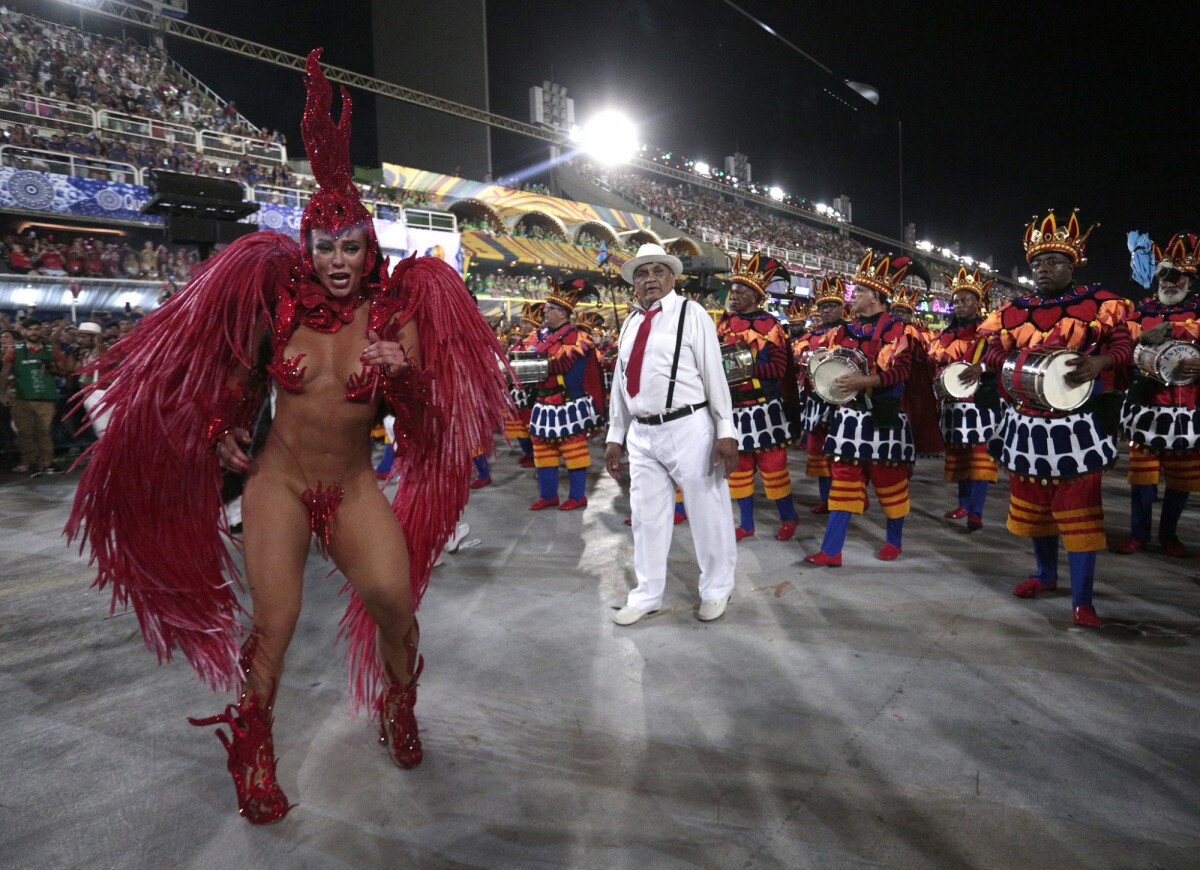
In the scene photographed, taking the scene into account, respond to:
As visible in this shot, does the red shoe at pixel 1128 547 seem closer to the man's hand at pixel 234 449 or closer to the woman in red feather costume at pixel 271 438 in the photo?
the woman in red feather costume at pixel 271 438

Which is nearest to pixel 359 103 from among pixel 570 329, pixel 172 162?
pixel 172 162

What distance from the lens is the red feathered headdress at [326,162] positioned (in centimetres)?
220

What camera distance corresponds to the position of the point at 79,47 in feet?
74.1

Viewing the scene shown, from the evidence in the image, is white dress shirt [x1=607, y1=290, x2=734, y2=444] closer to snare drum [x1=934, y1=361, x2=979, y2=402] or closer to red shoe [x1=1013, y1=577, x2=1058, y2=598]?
red shoe [x1=1013, y1=577, x2=1058, y2=598]

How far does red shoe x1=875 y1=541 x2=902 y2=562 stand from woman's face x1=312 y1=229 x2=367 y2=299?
4100mm

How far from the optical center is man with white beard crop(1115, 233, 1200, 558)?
4.68 meters

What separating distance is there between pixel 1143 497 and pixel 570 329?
482cm

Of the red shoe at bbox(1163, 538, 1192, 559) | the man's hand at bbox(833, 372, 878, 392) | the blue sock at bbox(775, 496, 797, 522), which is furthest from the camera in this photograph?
the blue sock at bbox(775, 496, 797, 522)

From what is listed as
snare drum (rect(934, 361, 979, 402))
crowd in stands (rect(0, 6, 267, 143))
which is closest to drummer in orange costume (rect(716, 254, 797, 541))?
snare drum (rect(934, 361, 979, 402))

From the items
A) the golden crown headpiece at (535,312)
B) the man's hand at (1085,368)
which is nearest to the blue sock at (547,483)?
the golden crown headpiece at (535,312)

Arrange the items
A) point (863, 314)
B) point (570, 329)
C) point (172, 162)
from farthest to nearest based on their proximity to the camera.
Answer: point (172, 162), point (570, 329), point (863, 314)

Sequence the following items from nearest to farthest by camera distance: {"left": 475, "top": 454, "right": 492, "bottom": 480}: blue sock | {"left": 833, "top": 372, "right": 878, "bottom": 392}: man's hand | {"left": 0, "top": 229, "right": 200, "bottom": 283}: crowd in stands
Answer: {"left": 833, "top": 372, "right": 878, "bottom": 392}: man's hand → {"left": 475, "top": 454, "right": 492, "bottom": 480}: blue sock → {"left": 0, "top": 229, "right": 200, "bottom": 283}: crowd in stands

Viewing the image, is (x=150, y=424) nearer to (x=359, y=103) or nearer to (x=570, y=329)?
(x=570, y=329)

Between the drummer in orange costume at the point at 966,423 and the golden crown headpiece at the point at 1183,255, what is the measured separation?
4.10ft
